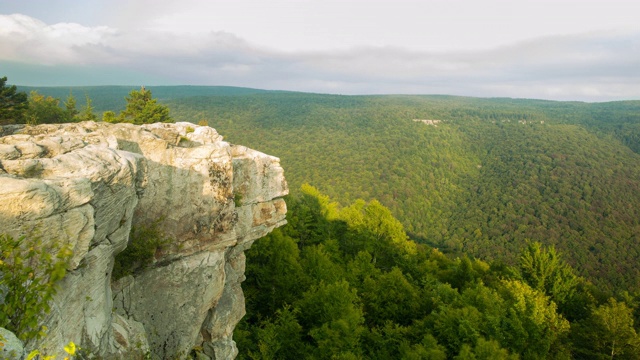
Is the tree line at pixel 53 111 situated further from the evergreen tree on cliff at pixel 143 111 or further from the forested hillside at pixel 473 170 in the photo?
the forested hillside at pixel 473 170

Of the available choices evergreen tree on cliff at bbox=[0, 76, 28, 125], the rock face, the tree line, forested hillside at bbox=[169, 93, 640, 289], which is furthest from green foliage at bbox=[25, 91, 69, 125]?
forested hillside at bbox=[169, 93, 640, 289]

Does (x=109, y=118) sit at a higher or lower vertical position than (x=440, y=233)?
higher

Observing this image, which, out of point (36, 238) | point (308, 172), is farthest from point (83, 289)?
point (308, 172)

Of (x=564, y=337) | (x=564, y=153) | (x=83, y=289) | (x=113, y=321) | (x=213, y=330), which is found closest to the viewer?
(x=83, y=289)

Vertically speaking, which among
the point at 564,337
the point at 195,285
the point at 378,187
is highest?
the point at 195,285

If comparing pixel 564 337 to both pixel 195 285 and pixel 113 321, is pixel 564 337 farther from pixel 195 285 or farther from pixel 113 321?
pixel 113 321

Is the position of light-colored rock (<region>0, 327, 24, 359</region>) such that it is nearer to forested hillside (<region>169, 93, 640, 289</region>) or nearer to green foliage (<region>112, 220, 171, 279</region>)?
green foliage (<region>112, 220, 171, 279</region>)

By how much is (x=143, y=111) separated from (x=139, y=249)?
22182mm

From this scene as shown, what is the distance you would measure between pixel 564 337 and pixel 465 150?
451 ft

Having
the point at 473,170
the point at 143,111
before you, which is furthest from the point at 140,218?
the point at 473,170

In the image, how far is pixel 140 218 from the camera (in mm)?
10969

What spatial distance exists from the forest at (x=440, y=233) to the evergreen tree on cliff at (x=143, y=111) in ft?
46.1

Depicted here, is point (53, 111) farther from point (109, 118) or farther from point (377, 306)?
point (377, 306)

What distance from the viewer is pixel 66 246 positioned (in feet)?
20.0
